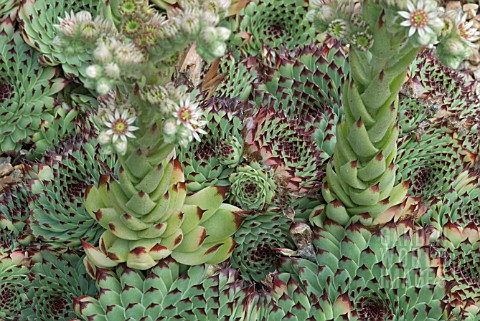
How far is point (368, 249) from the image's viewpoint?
2.04 meters

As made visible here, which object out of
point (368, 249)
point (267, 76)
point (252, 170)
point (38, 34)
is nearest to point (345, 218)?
point (368, 249)

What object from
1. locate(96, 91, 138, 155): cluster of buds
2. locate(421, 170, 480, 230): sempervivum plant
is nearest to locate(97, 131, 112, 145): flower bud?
locate(96, 91, 138, 155): cluster of buds

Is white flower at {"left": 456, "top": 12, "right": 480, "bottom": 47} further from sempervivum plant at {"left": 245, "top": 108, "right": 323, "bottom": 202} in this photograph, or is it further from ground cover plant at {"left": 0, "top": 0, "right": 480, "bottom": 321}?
sempervivum plant at {"left": 245, "top": 108, "right": 323, "bottom": 202}

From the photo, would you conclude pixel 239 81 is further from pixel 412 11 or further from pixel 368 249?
pixel 412 11

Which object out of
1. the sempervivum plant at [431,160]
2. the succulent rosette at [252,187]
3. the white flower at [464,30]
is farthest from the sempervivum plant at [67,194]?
the white flower at [464,30]

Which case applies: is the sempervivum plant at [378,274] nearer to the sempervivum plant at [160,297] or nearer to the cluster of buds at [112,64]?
the sempervivum plant at [160,297]

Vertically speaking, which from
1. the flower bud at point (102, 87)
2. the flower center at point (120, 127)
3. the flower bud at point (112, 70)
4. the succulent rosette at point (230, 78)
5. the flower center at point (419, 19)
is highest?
the flower center at point (419, 19)

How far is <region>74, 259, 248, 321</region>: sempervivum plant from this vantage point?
76.4 inches

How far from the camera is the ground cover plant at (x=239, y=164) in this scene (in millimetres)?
1599

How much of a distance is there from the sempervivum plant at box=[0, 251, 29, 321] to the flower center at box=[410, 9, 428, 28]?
1.42 metres

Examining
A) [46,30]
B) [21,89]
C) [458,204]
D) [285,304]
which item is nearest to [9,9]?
[46,30]

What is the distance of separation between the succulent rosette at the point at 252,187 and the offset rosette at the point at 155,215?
90 millimetres

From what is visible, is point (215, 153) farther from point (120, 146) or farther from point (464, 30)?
point (464, 30)

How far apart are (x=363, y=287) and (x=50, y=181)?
3.47 feet
